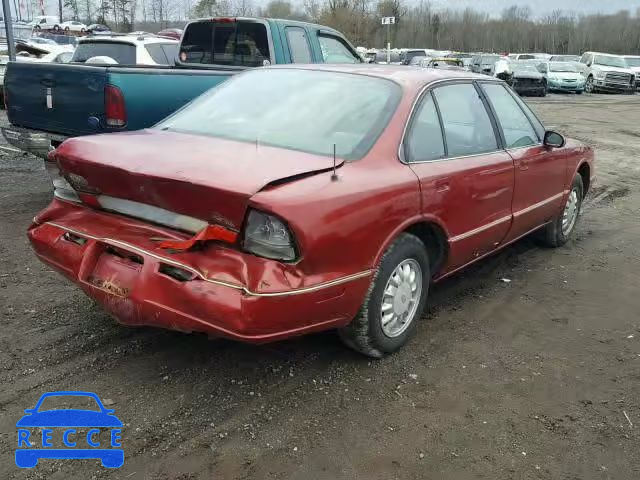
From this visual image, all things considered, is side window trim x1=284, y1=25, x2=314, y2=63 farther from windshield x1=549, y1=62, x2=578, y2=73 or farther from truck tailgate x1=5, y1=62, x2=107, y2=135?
windshield x1=549, y1=62, x2=578, y2=73

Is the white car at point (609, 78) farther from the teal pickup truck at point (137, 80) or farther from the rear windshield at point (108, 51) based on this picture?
the rear windshield at point (108, 51)

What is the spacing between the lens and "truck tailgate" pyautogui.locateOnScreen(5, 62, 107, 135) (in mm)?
5664

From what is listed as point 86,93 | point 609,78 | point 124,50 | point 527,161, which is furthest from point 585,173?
point 609,78

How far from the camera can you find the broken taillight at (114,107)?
5562 millimetres

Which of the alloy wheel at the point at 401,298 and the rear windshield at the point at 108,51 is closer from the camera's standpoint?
the alloy wheel at the point at 401,298

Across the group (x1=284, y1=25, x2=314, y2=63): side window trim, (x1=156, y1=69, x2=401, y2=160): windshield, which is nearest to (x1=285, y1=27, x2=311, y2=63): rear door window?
(x1=284, y1=25, x2=314, y2=63): side window trim

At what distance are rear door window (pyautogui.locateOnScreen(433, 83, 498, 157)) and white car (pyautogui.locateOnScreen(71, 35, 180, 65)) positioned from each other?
5.75m

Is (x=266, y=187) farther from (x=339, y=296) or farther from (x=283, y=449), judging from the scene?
(x=283, y=449)

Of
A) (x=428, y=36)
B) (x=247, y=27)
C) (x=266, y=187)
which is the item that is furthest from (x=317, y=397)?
(x=428, y=36)

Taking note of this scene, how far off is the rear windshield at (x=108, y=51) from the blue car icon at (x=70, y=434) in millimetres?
6852

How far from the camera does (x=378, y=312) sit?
3408mm

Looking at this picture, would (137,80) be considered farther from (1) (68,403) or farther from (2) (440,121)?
(1) (68,403)

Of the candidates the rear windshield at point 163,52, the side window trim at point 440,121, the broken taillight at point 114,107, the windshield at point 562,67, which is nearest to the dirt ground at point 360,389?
the side window trim at point 440,121

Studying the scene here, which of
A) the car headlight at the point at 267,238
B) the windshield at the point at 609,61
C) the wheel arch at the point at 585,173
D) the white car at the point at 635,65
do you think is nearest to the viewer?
the car headlight at the point at 267,238
